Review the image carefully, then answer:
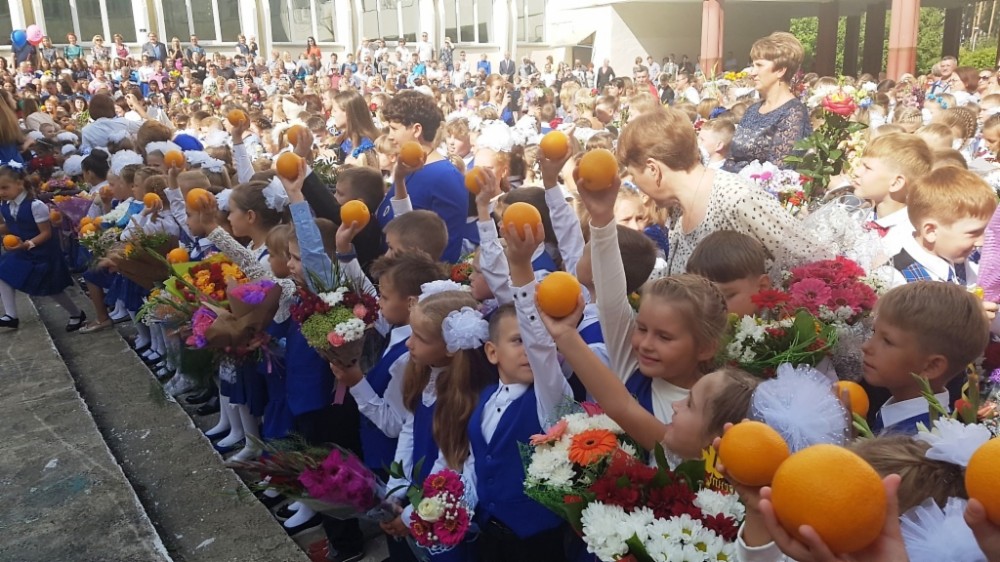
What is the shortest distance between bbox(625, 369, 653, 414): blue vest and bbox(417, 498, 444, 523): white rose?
2.22ft

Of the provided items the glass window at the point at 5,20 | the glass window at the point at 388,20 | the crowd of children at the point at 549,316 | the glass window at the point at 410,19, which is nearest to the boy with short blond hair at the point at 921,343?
the crowd of children at the point at 549,316

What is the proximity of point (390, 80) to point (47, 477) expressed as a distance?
1856 cm

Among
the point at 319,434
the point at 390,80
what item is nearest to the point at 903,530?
the point at 319,434

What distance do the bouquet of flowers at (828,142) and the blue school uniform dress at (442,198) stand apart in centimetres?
210

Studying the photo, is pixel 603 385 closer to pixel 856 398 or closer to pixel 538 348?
pixel 538 348

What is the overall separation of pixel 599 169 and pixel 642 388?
69 cm

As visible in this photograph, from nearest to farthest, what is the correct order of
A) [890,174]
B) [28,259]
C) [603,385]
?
[603,385], [890,174], [28,259]

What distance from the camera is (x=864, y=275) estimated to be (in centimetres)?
272

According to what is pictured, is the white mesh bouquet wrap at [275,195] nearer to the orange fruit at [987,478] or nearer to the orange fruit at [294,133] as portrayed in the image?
the orange fruit at [294,133]

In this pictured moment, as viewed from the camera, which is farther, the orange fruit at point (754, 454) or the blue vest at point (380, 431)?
the blue vest at point (380, 431)

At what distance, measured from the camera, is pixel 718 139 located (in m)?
6.09

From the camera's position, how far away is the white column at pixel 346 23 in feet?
102

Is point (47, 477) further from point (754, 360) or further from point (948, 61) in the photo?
point (948, 61)

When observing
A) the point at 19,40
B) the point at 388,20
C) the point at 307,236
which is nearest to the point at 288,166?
the point at 307,236
